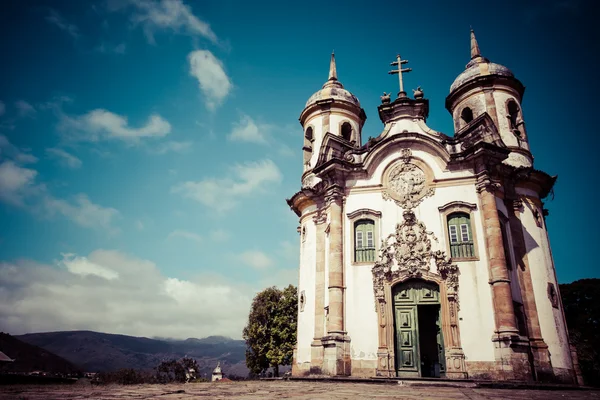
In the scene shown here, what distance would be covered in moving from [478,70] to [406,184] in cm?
991

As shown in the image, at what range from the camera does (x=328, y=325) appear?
16.4m

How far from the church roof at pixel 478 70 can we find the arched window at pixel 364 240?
36.9 ft

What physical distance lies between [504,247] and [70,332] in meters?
129

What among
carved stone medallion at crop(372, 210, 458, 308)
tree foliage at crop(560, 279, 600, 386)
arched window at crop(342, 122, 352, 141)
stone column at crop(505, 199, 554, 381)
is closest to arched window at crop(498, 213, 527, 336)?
stone column at crop(505, 199, 554, 381)

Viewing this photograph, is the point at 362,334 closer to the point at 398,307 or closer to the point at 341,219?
the point at 398,307

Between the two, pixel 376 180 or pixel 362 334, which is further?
pixel 376 180

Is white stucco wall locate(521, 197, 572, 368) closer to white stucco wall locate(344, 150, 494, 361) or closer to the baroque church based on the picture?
the baroque church

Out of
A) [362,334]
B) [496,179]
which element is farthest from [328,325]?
[496,179]

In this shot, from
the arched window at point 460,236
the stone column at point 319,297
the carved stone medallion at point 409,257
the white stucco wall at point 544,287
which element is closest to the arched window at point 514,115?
the white stucco wall at point 544,287

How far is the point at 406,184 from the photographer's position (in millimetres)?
17984

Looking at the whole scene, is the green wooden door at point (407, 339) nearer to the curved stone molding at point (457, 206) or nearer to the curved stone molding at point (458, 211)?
the curved stone molding at point (458, 211)

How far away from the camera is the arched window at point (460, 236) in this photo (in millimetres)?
16328

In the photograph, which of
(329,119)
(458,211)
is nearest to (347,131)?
(329,119)

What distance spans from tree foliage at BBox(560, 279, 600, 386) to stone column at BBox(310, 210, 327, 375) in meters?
23.2
